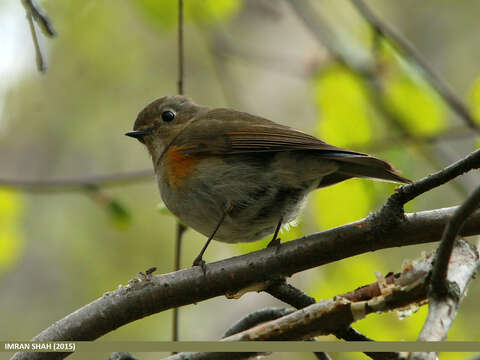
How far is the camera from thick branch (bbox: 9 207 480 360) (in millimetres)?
2322

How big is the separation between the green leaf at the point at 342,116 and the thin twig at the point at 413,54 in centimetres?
48

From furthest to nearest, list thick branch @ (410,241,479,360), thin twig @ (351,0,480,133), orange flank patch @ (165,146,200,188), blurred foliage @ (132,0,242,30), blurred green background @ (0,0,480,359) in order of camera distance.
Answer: blurred green background @ (0,0,480,359), blurred foliage @ (132,0,242,30), thin twig @ (351,0,480,133), orange flank patch @ (165,146,200,188), thick branch @ (410,241,479,360)

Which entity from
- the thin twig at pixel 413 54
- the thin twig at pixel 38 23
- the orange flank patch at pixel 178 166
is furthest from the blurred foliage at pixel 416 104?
the thin twig at pixel 38 23

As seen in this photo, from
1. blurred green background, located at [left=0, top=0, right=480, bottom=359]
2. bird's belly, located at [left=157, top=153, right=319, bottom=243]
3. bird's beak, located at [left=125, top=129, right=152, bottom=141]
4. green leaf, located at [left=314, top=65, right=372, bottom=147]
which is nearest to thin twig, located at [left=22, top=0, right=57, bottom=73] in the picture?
bird's belly, located at [left=157, top=153, right=319, bottom=243]

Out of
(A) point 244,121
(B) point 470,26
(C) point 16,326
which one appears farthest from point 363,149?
(B) point 470,26

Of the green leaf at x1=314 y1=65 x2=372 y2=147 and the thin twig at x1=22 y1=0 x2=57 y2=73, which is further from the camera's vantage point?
the green leaf at x1=314 y1=65 x2=372 y2=147

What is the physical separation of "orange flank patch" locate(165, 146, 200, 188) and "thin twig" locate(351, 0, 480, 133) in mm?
1562

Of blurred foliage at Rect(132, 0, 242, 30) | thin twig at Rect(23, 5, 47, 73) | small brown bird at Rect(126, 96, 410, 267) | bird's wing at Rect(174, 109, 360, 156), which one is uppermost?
blurred foliage at Rect(132, 0, 242, 30)

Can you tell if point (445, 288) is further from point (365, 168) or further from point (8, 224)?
point (8, 224)

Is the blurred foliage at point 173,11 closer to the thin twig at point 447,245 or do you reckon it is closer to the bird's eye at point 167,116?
the bird's eye at point 167,116

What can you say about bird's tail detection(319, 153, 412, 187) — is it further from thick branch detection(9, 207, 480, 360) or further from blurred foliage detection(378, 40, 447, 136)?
blurred foliage detection(378, 40, 447, 136)

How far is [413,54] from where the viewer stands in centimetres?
416

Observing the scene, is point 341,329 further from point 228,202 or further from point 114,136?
point 114,136

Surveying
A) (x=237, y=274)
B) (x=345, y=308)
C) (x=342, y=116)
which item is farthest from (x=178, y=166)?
(x=345, y=308)
